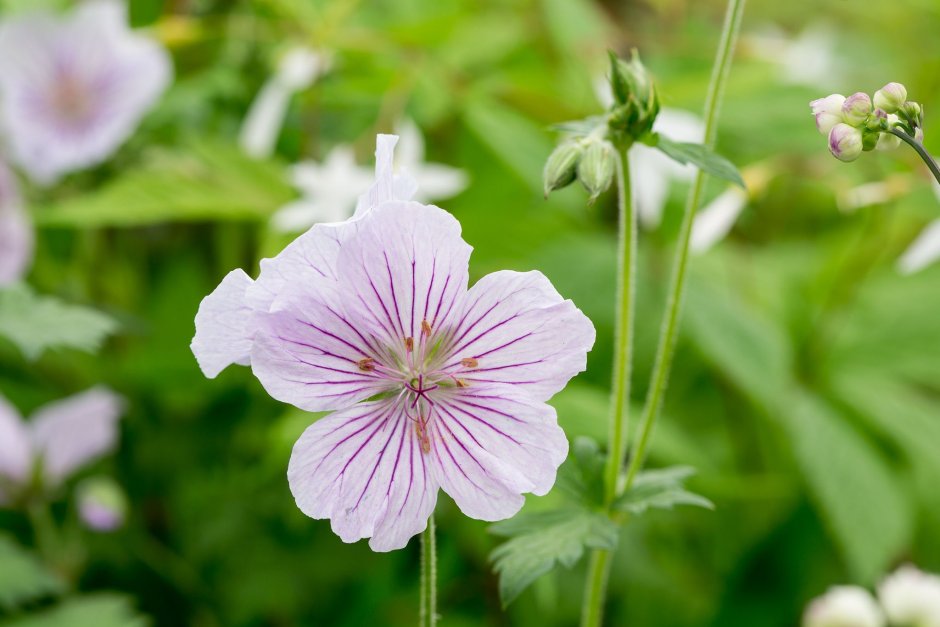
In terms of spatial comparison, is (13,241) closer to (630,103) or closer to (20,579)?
(20,579)

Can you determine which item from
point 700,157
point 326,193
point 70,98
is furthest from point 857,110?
point 70,98

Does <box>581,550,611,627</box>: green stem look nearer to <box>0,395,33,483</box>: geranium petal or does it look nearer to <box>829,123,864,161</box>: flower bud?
<box>829,123,864,161</box>: flower bud

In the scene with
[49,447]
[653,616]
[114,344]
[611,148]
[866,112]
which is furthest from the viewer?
[114,344]

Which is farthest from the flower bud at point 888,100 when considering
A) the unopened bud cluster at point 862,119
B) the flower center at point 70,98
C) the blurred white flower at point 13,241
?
the flower center at point 70,98

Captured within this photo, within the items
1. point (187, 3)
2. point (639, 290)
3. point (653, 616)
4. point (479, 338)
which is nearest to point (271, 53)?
point (187, 3)

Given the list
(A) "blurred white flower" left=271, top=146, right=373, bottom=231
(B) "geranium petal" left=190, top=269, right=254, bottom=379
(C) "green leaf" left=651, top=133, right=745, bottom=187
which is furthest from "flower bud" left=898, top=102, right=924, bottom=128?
(A) "blurred white flower" left=271, top=146, right=373, bottom=231

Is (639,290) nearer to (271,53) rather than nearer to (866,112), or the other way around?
(271,53)

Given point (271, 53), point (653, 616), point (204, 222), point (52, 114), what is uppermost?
point (271, 53)
